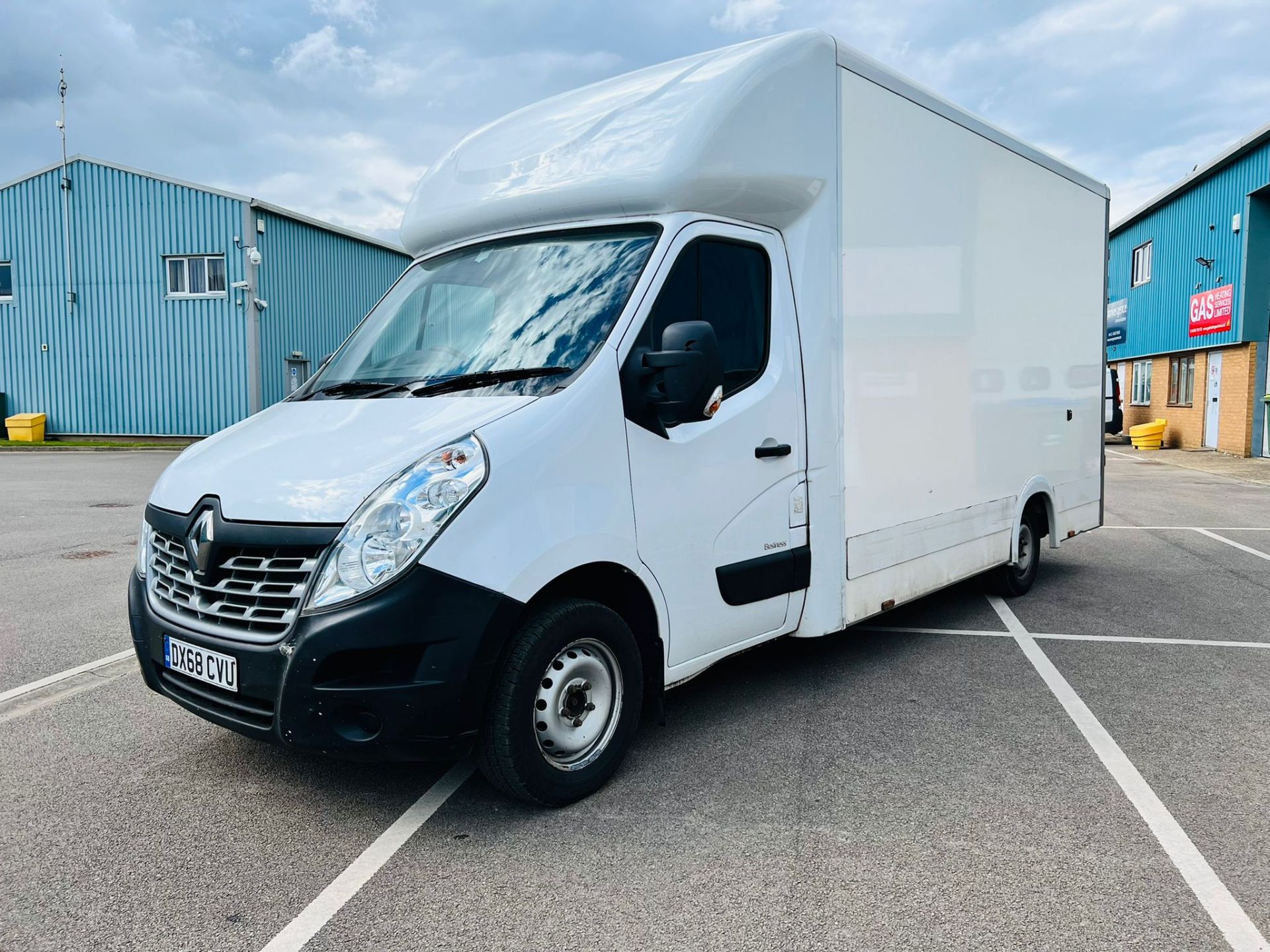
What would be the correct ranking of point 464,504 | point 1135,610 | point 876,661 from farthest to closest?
point 1135,610, point 876,661, point 464,504

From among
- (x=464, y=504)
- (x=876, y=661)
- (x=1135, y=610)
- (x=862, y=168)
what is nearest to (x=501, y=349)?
(x=464, y=504)

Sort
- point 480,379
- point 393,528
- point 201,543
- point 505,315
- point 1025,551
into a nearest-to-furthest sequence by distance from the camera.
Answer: point 393,528 < point 201,543 < point 480,379 < point 505,315 < point 1025,551

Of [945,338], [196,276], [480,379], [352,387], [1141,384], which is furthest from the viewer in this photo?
[1141,384]

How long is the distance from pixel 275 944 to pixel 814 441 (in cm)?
295

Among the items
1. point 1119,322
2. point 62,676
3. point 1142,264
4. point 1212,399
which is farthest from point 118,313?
point 1119,322

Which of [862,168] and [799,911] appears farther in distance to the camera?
[862,168]

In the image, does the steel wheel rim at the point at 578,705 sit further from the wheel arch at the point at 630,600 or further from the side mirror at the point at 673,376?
the side mirror at the point at 673,376

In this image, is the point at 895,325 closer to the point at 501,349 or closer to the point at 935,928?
the point at 501,349

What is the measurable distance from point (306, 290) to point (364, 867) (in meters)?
25.0

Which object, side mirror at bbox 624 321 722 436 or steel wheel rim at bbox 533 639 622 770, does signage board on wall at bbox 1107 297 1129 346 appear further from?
steel wheel rim at bbox 533 639 622 770

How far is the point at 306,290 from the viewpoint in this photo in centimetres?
2619

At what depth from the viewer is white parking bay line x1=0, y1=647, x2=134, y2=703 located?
5.01 meters

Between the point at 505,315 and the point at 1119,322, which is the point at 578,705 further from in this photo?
the point at 1119,322

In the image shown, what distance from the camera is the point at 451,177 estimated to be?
4805mm
